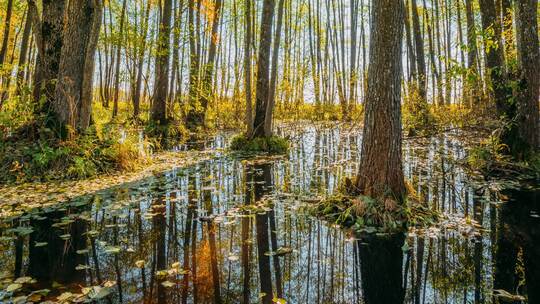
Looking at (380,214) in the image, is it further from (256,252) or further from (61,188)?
(61,188)

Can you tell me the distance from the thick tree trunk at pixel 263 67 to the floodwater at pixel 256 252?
4.95 metres

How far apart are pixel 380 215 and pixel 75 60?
713 centimetres

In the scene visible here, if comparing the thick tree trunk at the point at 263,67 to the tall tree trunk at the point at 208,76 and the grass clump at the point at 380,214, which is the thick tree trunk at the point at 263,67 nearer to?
the tall tree trunk at the point at 208,76

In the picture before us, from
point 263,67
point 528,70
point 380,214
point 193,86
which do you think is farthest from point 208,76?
point 380,214

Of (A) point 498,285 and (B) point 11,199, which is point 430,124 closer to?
(A) point 498,285

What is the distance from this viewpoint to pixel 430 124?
13625mm

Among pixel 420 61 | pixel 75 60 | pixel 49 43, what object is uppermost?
pixel 420 61

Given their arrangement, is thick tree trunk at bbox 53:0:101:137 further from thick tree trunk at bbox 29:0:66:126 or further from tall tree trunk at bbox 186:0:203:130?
tall tree trunk at bbox 186:0:203:130

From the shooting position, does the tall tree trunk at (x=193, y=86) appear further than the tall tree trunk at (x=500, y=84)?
Yes

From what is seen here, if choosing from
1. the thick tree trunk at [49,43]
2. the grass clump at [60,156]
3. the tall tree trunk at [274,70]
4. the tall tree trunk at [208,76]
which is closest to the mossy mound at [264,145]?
the tall tree trunk at [274,70]

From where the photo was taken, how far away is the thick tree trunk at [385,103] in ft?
15.0

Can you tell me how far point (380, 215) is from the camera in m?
4.48

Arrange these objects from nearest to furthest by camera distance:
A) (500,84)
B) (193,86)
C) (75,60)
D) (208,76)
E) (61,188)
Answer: (61,188)
(500,84)
(75,60)
(193,86)
(208,76)

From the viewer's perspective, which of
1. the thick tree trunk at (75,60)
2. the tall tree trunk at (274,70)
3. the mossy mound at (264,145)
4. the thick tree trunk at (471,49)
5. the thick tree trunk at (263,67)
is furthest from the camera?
the mossy mound at (264,145)
